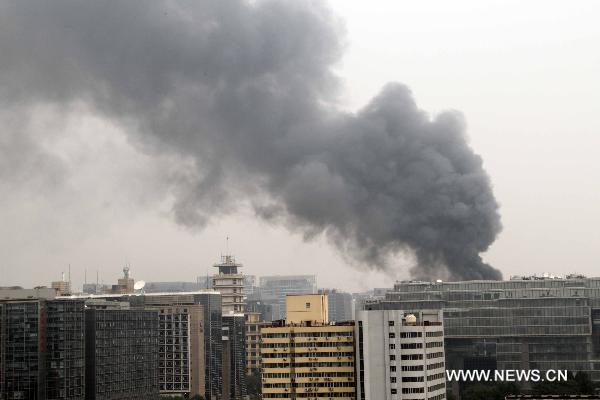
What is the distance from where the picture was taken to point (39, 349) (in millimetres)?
94688

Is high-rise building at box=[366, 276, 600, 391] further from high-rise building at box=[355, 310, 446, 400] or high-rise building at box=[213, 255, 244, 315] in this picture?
high-rise building at box=[213, 255, 244, 315]

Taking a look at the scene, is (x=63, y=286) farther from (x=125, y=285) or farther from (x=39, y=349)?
(x=39, y=349)

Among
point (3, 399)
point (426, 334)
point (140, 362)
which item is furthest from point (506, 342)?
point (3, 399)

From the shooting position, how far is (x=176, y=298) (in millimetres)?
151250

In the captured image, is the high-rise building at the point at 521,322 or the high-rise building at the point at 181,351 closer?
the high-rise building at the point at 521,322

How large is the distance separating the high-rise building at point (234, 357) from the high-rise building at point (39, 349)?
52397mm

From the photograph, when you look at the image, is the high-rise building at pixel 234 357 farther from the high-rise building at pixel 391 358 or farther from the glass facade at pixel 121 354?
the high-rise building at pixel 391 358

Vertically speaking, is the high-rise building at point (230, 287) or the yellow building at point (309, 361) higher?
the high-rise building at point (230, 287)

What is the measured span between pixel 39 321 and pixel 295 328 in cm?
2535

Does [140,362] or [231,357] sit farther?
[231,357]

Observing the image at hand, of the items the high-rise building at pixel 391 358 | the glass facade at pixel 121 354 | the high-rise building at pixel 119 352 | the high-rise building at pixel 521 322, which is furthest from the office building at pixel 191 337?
the high-rise building at pixel 391 358

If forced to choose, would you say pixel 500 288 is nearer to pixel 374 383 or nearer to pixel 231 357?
pixel 374 383

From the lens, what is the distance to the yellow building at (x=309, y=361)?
258 feet

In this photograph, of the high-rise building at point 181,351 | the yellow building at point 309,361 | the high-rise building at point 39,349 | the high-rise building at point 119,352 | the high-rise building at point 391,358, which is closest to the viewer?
the high-rise building at point 391,358
